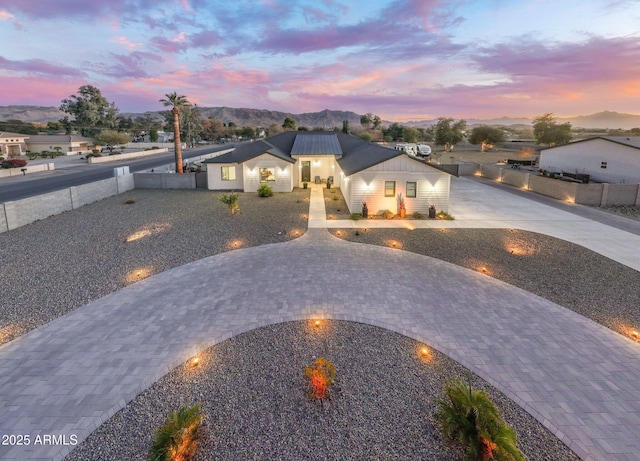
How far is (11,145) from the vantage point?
54.4 metres

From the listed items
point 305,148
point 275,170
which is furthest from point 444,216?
point 305,148

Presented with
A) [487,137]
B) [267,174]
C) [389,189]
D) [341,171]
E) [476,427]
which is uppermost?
[487,137]

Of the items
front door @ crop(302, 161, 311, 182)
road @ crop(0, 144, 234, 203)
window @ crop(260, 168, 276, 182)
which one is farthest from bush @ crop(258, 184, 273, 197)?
road @ crop(0, 144, 234, 203)

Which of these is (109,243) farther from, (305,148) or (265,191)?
(305,148)

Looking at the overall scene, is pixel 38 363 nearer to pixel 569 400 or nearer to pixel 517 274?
pixel 569 400

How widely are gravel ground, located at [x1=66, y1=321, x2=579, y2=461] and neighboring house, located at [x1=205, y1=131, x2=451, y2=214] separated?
44.3ft

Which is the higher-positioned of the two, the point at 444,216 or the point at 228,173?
the point at 228,173

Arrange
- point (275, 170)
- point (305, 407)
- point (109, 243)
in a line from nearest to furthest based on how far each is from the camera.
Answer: point (305, 407) < point (109, 243) < point (275, 170)

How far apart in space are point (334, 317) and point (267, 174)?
71.7 ft

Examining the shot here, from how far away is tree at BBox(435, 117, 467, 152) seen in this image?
71.5 meters

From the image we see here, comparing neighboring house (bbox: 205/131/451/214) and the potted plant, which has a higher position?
neighboring house (bbox: 205/131/451/214)

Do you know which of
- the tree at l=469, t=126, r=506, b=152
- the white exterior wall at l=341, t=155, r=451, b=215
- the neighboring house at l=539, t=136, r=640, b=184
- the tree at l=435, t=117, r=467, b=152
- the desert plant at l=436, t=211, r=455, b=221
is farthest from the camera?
the tree at l=469, t=126, r=506, b=152

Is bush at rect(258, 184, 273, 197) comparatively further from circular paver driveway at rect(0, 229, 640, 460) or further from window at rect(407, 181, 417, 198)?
circular paver driveway at rect(0, 229, 640, 460)

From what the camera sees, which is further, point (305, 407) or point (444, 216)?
point (444, 216)
